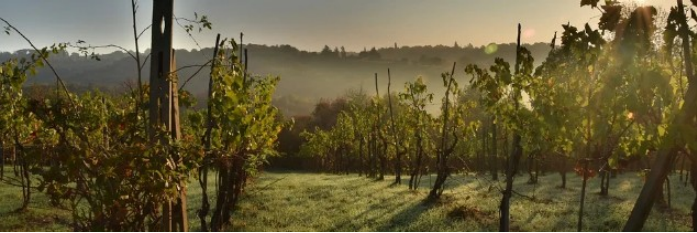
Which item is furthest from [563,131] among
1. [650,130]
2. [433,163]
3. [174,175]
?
[433,163]

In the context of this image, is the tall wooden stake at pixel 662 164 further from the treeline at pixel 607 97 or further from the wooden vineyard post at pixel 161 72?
the wooden vineyard post at pixel 161 72

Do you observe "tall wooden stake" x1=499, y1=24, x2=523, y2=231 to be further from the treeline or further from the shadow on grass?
the shadow on grass

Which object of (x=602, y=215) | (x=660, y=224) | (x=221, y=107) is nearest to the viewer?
(x=221, y=107)

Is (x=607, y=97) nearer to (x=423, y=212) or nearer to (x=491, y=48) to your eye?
(x=423, y=212)

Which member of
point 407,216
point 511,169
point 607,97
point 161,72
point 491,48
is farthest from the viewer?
point 491,48

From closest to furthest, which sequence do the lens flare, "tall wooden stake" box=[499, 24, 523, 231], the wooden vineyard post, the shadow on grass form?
the wooden vineyard post, "tall wooden stake" box=[499, 24, 523, 231], the shadow on grass, the lens flare

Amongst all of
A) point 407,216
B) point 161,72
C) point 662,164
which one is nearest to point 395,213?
point 407,216

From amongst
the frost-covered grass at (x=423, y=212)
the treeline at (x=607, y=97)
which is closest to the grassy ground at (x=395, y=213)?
the frost-covered grass at (x=423, y=212)

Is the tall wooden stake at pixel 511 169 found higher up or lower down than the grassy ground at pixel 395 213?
higher up

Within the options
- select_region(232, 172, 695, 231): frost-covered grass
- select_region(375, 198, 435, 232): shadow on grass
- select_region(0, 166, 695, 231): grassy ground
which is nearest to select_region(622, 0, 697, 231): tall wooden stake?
select_region(0, 166, 695, 231): grassy ground

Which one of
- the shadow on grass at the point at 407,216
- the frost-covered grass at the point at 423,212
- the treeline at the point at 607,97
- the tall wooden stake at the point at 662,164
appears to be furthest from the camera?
the frost-covered grass at the point at 423,212

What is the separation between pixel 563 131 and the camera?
9.45 meters

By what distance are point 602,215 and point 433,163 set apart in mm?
44892

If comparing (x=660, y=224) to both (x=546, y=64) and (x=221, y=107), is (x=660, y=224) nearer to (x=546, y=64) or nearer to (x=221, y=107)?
(x=546, y=64)
